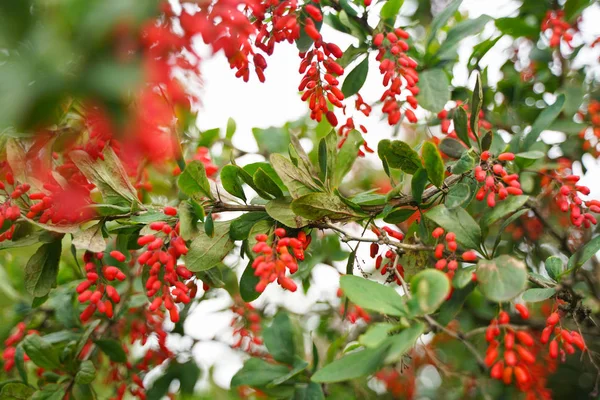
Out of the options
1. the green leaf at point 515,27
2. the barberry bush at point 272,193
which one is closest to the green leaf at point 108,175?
the barberry bush at point 272,193

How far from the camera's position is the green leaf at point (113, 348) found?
1.97 m

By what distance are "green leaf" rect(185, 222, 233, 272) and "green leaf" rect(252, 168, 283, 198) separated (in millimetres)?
167

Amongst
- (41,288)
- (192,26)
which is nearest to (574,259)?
(192,26)

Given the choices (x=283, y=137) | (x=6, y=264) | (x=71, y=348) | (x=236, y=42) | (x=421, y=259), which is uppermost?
(x=236, y=42)

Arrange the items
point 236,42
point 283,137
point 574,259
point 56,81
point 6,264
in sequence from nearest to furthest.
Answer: point 56,81 → point 236,42 → point 574,259 → point 283,137 → point 6,264

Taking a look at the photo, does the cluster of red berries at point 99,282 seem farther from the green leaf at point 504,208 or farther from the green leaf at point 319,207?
the green leaf at point 504,208

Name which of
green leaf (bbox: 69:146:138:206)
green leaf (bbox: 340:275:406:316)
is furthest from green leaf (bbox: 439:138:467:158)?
green leaf (bbox: 69:146:138:206)

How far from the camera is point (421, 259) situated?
156 centimetres

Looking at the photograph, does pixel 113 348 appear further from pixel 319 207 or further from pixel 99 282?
pixel 319 207

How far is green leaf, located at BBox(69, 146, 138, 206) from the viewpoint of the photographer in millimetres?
1500

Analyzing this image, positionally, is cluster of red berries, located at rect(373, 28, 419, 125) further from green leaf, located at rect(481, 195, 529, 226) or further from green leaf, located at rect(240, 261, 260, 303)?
green leaf, located at rect(240, 261, 260, 303)

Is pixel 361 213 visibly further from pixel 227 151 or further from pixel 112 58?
pixel 227 151

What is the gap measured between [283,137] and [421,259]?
116 centimetres

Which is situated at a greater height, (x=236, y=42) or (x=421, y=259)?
(x=236, y=42)
